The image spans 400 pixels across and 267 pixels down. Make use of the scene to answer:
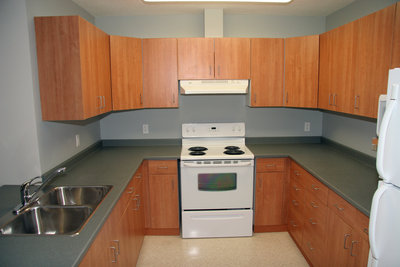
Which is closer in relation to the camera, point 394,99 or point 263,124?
point 394,99

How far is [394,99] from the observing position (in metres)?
1.27

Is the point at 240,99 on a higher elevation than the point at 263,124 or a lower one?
higher

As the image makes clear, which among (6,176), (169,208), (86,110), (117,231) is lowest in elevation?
(169,208)

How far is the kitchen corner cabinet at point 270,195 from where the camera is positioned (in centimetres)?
318

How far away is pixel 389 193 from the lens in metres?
1.29

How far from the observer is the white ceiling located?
2963 millimetres

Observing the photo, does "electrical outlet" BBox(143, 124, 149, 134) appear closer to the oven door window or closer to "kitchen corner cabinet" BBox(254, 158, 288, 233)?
the oven door window

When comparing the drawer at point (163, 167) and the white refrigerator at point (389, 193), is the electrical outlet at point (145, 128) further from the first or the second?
the white refrigerator at point (389, 193)

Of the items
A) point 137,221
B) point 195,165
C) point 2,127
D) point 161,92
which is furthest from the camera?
point 161,92

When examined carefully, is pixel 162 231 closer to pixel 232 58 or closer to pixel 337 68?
pixel 232 58

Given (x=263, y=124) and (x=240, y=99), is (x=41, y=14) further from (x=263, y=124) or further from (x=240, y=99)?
(x=263, y=124)

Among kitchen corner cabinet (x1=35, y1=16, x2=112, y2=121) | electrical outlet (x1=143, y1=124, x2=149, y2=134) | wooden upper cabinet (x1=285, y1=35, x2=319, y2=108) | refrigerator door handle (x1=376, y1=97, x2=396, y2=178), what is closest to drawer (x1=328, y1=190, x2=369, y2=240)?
refrigerator door handle (x1=376, y1=97, x2=396, y2=178)

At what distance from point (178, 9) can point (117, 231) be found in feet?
8.02

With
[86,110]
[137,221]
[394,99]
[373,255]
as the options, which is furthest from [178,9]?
[373,255]
